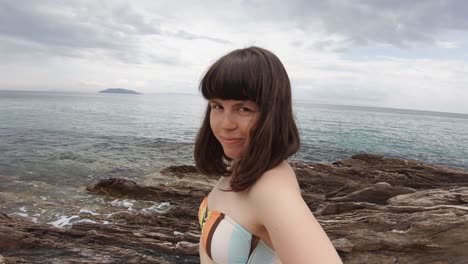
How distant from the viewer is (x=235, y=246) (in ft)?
6.34

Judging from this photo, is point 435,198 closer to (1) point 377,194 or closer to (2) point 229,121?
(1) point 377,194

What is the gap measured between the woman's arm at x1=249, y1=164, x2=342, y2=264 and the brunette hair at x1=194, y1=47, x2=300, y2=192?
206 millimetres

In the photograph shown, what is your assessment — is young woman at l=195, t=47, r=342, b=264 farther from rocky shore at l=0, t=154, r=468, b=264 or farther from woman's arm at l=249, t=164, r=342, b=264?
rocky shore at l=0, t=154, r=468, b=264

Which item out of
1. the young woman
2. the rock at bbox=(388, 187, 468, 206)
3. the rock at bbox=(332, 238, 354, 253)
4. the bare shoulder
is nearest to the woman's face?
the young woman

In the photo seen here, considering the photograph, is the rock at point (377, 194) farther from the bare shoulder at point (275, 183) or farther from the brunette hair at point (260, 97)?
the bare shoulder at point (275, 183)

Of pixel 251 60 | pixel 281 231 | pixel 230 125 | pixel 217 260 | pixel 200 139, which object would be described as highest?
pixel 251 60

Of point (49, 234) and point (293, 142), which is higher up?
point (293, 142)

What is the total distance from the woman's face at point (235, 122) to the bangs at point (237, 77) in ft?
0.18

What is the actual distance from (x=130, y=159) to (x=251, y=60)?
810 inches

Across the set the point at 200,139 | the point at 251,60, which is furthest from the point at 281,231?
the point at 200,139

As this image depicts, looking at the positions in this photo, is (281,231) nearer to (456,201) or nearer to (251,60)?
A: (251,60)

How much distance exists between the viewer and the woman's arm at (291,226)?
59.3 inches

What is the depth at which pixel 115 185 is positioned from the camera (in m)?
13.1

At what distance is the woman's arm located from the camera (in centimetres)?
151
